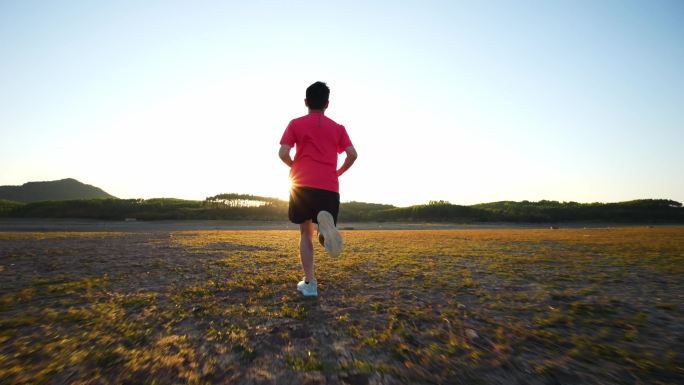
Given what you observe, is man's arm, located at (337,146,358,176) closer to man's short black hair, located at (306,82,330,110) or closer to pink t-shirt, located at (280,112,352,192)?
pink t-shirt, located at (280,112,352,192)

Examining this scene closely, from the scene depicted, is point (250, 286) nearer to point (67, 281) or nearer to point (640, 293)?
point (67, 281)

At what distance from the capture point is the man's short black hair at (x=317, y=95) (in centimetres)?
374

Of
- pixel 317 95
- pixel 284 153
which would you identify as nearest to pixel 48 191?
pixel 284 153

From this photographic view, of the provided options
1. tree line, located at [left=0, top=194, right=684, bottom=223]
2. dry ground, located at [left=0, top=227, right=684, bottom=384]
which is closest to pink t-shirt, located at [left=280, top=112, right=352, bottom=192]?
dry ground, located at [left=0, top=227, right=684, bottom=384]

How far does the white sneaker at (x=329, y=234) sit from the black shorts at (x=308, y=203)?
3.4 inches

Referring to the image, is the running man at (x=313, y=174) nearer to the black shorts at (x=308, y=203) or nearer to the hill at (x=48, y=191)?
the black shorts at (x=308, y=203)

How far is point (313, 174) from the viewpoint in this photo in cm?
353

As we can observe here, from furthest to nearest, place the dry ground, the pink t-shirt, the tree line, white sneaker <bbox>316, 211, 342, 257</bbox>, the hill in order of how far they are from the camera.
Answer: the hill < the tree line < the pink t-shirt < white sneaker <bbox>316, 211, 342, 257</bbox> < the dry ground

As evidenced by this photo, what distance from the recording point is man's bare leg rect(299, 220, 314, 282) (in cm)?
340

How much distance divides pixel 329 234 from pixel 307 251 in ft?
1.03

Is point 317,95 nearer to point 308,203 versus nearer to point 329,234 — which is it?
point 308,203

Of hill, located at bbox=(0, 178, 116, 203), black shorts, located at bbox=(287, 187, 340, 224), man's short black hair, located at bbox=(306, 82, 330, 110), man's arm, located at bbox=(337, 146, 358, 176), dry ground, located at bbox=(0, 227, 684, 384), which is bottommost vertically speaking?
dry ground, located at bbox=(0, 227, 684, 384)

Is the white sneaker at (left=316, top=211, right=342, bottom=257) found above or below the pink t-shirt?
below

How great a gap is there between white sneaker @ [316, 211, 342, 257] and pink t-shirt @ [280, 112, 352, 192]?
13.4 inches
